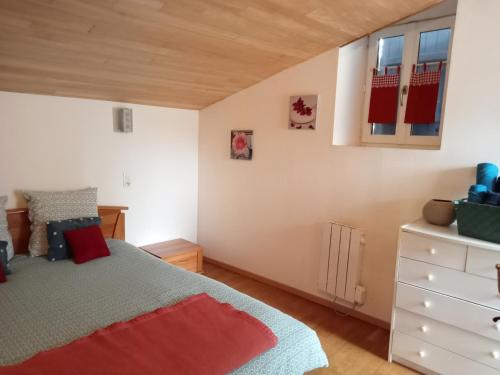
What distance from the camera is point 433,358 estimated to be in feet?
6.91

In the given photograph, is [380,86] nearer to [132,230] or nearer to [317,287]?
[317,287]

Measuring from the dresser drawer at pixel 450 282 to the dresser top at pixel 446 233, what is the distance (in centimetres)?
18

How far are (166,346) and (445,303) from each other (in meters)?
1.59

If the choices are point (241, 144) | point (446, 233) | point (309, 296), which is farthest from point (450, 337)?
point (241, 144)

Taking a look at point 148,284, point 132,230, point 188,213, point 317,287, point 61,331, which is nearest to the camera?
point 61,331

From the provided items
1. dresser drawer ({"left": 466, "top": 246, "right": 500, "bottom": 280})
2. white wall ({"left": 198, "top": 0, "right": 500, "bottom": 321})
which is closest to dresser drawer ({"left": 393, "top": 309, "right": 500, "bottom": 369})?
dresser drawer ({"left": 466, "top": 246, "right": 500, "bottom": 280})

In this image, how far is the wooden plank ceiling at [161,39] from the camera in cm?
187

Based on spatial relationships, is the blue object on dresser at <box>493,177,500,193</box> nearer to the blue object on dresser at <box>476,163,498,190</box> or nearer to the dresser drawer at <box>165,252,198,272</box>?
the blue object on dresser at <box>476,163,498,190</box>

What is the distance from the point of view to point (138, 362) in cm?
132

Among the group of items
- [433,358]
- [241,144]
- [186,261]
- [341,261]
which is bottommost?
[433,358]

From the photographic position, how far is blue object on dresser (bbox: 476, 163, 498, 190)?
6.67ft

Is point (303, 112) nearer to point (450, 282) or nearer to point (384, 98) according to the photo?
point (384, 98)

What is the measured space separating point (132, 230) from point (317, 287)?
1.83 meters

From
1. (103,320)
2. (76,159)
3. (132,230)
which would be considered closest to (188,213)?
(132,230)
